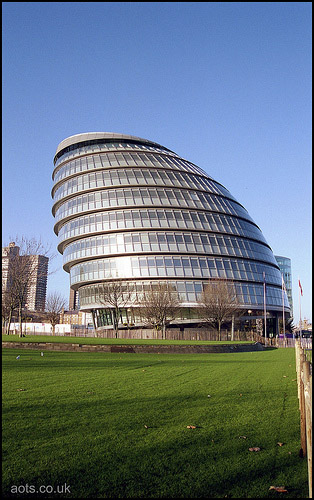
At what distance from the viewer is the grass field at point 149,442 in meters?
4.82

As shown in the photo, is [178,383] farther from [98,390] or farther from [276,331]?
[276,331]

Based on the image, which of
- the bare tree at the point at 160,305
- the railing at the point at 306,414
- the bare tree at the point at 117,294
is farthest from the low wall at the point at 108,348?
the bare tree at the point at 117,294

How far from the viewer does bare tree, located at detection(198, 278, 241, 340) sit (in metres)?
59.6

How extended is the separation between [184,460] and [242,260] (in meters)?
70.7

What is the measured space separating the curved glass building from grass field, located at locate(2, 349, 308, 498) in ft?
192

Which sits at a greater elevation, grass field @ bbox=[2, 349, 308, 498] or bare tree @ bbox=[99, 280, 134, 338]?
bare tree @ bbox=[99, 280, 134, 338]

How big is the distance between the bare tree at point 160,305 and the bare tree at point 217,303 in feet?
13.9

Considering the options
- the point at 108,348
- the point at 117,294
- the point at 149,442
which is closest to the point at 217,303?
the point at 117,294

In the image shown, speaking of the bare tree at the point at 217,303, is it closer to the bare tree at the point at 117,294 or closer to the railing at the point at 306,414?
the bare tree at the point at 117,294

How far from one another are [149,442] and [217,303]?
54608 millimetres

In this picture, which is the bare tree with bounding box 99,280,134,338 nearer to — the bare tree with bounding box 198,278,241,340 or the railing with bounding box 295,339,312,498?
the bare tree with bounding box 198,278,241,340

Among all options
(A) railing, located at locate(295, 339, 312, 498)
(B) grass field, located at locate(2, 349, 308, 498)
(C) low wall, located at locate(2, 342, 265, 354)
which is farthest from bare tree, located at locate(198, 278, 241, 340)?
(A) railing, located at locate(295, 339, 312, 498)

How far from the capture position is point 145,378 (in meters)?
13.9

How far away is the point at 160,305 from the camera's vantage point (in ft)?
195
